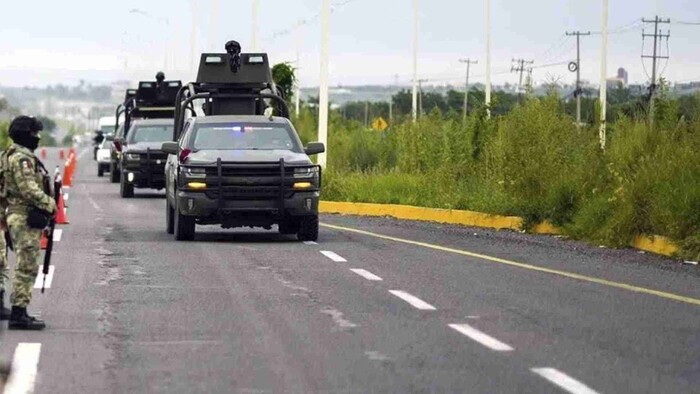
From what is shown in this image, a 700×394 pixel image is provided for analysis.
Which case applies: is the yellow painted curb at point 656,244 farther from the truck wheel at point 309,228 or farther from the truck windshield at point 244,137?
the truck windshield at point 244,137

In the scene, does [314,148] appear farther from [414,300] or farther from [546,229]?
[414,300]

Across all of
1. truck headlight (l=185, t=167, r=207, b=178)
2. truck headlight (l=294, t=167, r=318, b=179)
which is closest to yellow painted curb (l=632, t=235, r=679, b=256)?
truck headlight (l=294, t=167, r=318, b=179)

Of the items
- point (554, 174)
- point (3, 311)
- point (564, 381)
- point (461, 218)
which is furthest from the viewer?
point (461, 218)

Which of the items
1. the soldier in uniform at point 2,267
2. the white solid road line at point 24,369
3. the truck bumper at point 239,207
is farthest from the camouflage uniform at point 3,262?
the truck bumper at point 239,207

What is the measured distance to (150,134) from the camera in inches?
1766

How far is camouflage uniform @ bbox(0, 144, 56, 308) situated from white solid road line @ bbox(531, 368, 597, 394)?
14.0 feet

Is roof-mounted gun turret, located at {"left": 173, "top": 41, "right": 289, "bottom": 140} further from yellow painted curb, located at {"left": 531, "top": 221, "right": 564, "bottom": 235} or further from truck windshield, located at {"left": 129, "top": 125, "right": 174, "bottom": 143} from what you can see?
truck windshield, located at {"left": 129, "top": 125, "right": 174, "bottom": 143}

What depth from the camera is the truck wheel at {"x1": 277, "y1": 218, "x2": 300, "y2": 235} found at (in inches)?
980

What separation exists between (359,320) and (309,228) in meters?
10.6

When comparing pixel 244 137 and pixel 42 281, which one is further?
pixel 244 137

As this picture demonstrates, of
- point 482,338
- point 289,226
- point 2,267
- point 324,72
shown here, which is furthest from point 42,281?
point 324,72

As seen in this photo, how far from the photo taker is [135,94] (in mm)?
52125

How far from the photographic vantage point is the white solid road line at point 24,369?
33.0ft

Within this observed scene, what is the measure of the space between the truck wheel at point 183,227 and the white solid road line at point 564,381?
44.5 feet
